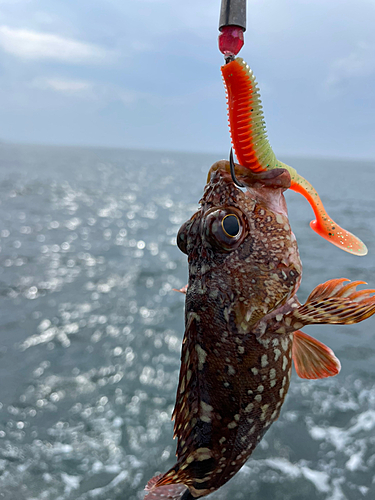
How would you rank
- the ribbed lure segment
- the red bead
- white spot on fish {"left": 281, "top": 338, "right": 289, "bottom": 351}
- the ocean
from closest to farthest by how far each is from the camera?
the red bead, the ribbed lure segment, white spot on fish {"left": 281, "top": 338, "right": 289, "bottom": 351}, the ocean

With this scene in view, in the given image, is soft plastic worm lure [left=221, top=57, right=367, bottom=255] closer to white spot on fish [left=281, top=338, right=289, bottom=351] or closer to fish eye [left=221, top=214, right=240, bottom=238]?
fish eye [left=221, top=214, right=240, bottom=238]

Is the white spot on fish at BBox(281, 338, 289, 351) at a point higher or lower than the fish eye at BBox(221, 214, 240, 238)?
lower

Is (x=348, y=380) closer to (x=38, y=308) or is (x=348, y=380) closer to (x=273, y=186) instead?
(x=273, y=186)

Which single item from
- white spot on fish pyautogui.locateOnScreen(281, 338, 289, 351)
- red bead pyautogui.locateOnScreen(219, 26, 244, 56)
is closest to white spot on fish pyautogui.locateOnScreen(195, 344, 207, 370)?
white spot on fish pyautogui.locateOnScreen(281, 338, 289, 351)

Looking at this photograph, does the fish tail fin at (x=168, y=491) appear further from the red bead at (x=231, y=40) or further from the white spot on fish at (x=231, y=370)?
the red bead at (x=231, y=40)

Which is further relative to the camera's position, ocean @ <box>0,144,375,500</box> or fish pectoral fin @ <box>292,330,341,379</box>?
ocean @ <box>0,144,375,500</box>

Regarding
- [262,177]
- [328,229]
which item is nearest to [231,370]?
[328,229]

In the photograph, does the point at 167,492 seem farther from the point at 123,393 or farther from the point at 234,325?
the point at 123,393
